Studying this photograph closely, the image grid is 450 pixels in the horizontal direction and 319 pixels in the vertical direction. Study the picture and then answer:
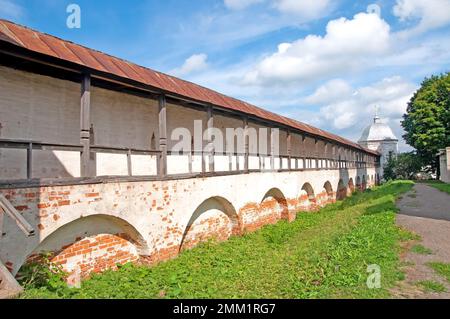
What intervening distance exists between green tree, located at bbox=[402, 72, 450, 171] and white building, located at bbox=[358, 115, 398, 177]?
74.5 ft

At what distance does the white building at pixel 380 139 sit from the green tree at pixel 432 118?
22.7m

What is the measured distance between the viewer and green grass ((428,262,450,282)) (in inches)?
241

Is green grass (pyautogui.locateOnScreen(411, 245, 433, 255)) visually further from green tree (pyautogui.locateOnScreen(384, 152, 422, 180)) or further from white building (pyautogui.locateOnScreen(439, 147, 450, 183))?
green tree (pyautogui.locateOnScreen(384, 152, 422, 180))

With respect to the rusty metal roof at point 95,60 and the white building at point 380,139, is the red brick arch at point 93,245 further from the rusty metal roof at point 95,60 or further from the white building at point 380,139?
the white building at point 380,139

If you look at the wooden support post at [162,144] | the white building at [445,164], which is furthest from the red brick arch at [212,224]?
the white building at [445,164]

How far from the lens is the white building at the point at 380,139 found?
203ft

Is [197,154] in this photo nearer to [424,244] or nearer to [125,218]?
[125,218]

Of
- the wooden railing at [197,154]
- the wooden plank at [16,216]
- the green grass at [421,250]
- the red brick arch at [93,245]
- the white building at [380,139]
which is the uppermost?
the white building at [380,139]

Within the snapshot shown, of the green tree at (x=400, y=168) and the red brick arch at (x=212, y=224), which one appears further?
the green tree at (x=400, y=168)

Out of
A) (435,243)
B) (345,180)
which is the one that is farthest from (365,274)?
(345,180)

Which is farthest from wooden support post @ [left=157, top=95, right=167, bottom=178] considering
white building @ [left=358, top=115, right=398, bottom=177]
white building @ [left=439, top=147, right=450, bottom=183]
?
white building @ [left=358, top=115, right=398, bottom=177]

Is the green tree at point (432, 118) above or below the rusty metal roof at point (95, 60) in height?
above
